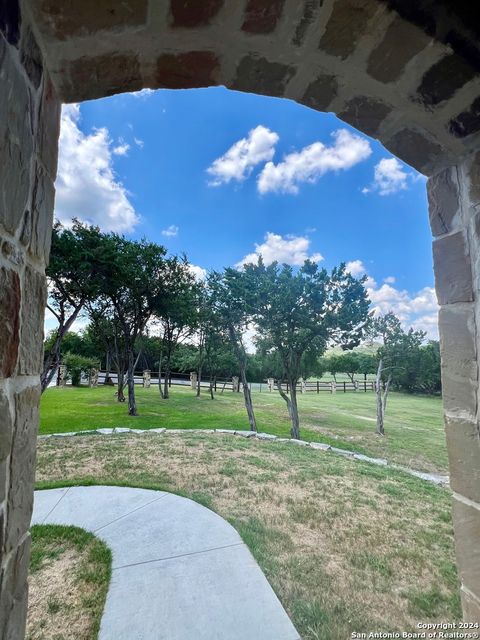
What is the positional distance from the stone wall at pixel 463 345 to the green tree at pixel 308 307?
733cm

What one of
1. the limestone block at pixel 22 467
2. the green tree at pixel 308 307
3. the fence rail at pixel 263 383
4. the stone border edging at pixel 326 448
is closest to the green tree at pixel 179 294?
the green tree at pixel 308 307

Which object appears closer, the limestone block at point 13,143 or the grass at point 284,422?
the limestone block at point 13,143

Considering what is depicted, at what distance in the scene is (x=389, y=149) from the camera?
3.93 ft

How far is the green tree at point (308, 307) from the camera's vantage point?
852cm

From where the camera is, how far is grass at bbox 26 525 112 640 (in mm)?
1746

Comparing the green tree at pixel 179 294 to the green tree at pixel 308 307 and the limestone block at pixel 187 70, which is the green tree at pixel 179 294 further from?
Result: the limestone block at pixel 187 70

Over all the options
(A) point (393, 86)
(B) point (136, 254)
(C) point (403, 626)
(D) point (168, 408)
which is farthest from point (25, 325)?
(D) point (168, 408)

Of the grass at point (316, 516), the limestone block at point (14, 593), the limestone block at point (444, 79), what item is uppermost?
the limestone block at point (444, 79)

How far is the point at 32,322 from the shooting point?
34.8 inches

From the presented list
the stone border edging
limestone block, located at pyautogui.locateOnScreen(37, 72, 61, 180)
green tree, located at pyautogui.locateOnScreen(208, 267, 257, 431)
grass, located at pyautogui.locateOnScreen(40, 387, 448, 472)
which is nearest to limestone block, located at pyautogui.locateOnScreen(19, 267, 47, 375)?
limestone block, located at pyautogui.locateOnScreen(37, 72, 61, 180)

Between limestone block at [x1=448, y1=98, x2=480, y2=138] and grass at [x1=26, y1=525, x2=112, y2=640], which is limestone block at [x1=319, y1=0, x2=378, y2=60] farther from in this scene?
grass at [x1=26, y1=525, x2=112, y2=640]

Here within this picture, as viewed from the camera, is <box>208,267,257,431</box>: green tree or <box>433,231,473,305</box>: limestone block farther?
<box>208,267,257,431</box>: green tree

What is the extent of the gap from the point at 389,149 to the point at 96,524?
11.1ft

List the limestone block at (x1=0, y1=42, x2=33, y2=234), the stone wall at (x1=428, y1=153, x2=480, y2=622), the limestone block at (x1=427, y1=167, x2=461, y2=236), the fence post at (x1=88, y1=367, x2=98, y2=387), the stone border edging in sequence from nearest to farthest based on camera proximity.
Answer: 1. the limestone block at (x1=0, y1=42, x2=33, y2=234)
2. the stone wall at (x1=428, y1=153, x2=480, y2=622)
3. the limestone block at (x1=427, y1=167, x2=461, y2=236)
4. the stone border edging
5. the fence post at (x1=88, y1=367, x2=98, y2=387)
